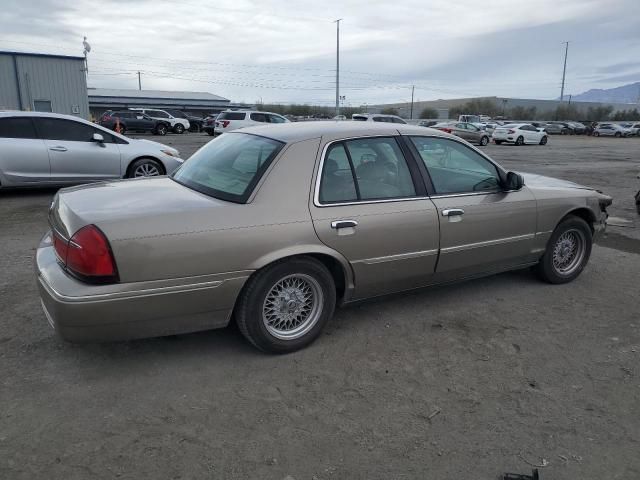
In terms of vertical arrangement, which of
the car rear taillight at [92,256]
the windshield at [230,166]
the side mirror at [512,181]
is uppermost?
the windshield at [230,166]

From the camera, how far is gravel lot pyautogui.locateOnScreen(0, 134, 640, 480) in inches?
97.7

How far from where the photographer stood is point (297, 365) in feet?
11.1

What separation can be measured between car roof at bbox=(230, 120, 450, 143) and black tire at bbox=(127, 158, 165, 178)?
17.5 ft

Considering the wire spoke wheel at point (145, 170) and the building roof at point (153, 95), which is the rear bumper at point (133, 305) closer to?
the wire spoke wheel at point (145, 170)

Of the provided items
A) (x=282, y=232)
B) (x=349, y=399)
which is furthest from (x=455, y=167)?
(x=349, y=399)

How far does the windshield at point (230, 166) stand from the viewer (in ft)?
11.2

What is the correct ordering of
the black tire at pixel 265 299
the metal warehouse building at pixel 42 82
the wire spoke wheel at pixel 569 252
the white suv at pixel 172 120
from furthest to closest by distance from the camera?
the white suv at pixel 172 120 < the metal warehouse building at pixel 42 82 < the wire spoke wheel at pixel 569 252 < the black tire at pixel 265 299

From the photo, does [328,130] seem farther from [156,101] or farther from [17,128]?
[156,101]

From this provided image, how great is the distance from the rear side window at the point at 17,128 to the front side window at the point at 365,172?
6.92 m

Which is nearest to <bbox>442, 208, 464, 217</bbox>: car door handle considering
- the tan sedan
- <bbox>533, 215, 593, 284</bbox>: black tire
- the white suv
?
the tan sedan

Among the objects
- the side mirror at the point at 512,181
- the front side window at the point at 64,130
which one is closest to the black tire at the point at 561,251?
the side mirror at the point at 512,181

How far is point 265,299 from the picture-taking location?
10.9ft

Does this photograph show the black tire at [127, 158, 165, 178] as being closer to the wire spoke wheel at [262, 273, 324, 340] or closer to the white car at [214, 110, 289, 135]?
the wire spoke wheel at [262, 273, 324, 340]

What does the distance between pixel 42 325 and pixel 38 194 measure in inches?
251
